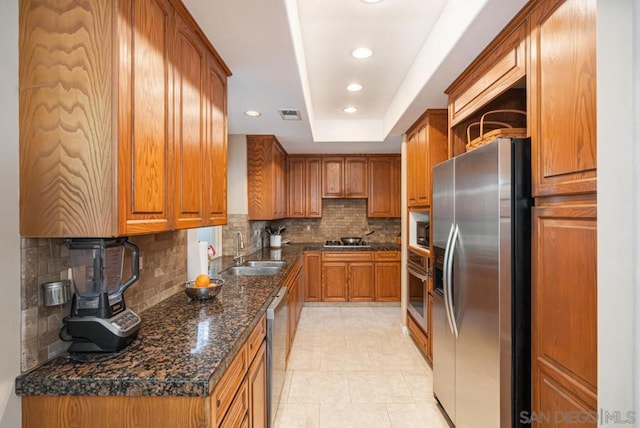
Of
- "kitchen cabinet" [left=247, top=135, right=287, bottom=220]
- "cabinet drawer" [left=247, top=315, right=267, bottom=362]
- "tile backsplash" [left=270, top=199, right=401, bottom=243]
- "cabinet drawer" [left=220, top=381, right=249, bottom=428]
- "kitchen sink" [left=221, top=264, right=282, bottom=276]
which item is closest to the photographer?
"cabinet drawer" [left=220, top=381, right=249, bottom=428]

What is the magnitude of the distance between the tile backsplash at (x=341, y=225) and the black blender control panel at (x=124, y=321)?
4.45 meters

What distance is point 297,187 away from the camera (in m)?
5.50

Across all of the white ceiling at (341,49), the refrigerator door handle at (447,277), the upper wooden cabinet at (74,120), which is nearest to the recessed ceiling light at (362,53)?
the white ceiling at (341,49)

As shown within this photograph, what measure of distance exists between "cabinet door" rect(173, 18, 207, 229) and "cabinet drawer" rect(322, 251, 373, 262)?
3.35 metres

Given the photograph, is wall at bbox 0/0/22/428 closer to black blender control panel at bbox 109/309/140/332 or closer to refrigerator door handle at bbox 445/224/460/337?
black blender control panel at bbox 109/309/140/332

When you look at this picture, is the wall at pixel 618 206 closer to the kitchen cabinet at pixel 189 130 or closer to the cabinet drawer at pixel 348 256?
the kitchen cabinet at pixel 189 130

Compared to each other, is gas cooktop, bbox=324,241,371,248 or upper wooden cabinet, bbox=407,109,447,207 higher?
upper wooden cabinet, bbox=407,109,447,207

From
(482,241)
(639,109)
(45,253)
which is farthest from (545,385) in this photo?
(45,253)

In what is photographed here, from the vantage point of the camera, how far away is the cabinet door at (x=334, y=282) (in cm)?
504

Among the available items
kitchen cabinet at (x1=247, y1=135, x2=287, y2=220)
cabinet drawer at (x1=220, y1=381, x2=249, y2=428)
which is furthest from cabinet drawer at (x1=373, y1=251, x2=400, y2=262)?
cabinet drawer at (x1=220, y1=381, x2=249, y2=428)

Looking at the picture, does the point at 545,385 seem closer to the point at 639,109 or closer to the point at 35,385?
Result: the point at 639,109

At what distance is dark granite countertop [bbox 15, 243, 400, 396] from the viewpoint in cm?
105

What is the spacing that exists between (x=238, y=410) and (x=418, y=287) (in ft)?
7.65

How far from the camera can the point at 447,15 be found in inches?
77.1
